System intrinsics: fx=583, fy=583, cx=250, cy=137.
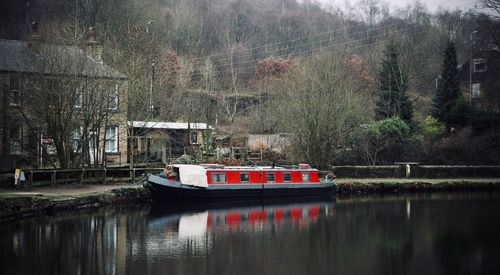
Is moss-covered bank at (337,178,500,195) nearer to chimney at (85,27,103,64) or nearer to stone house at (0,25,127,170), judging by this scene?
stone house at (0,25,127,170)

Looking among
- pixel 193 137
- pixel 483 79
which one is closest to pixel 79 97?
pixel 193 137

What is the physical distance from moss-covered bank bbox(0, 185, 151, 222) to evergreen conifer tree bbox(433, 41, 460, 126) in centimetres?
2338

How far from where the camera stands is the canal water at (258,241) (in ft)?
50.4

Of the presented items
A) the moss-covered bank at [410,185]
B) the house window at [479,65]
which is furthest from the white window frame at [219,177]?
the house window at [479,65]

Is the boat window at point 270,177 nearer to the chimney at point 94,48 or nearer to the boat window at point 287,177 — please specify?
the boat window at point 287,177

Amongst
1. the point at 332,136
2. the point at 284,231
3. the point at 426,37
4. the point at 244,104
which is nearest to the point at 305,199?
the point at 332,136

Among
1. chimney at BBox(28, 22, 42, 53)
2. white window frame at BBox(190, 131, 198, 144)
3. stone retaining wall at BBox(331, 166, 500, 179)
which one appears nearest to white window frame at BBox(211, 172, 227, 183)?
stone retaining wall at BBox(331, 166, 500, 179)

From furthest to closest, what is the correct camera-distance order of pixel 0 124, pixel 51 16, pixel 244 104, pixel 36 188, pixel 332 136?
pixel 244 104 → pixel 51 16 → pixel 332 136 → pixel 0 124 → pixel 36 188

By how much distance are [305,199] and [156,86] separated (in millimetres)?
11465

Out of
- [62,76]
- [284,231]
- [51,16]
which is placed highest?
[51,16]

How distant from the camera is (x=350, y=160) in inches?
1428

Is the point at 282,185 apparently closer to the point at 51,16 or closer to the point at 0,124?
the point at 0,124

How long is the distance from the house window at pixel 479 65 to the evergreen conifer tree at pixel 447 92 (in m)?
6.21

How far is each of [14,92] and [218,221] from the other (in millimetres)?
12354
